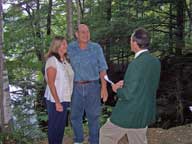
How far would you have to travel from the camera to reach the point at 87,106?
16.9ft

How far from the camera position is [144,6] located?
12461mm

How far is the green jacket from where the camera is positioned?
3.46 metres

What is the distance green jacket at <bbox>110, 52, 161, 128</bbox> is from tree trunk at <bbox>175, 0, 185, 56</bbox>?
29.3ft

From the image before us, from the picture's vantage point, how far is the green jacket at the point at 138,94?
3.46 meters

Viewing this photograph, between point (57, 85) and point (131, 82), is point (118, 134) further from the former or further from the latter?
point (57, 85)

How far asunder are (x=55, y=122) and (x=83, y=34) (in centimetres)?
122

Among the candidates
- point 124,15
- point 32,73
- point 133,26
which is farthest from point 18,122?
point 124,15

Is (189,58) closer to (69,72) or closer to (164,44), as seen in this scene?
(164,44)

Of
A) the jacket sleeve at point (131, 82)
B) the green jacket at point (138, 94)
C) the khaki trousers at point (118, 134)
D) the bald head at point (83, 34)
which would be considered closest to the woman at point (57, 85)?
the bald head at point (83, 34)

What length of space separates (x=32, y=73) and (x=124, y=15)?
3.66 m

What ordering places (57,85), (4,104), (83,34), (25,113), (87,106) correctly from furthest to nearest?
(25,113)
(4,104)
(87,106)
(83,34)
(57,85)

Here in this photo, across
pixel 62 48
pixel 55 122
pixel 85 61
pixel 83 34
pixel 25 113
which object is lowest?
pixel 25 113

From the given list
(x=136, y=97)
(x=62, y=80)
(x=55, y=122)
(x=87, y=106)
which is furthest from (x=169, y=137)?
(x=136, y=97)

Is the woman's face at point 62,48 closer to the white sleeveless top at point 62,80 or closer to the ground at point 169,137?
the white sleeveless top at point 62,80
